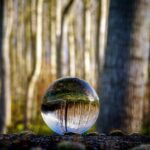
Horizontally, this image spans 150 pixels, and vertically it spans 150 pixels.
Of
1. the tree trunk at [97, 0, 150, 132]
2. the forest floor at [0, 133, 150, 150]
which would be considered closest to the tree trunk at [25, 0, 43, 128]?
the tree trunk at [97, 0, 150, 132]

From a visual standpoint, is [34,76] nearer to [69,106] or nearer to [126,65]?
[126,65]

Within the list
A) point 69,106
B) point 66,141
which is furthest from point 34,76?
point 66,141

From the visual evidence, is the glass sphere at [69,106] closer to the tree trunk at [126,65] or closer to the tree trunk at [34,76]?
the tree trunk at [126,65]

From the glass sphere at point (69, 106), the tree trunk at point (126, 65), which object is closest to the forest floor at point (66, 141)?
the glass sphere at point (69, 106)

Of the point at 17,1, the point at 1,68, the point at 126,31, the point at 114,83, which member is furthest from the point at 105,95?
the point at 17,1

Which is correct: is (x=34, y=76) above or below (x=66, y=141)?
below
